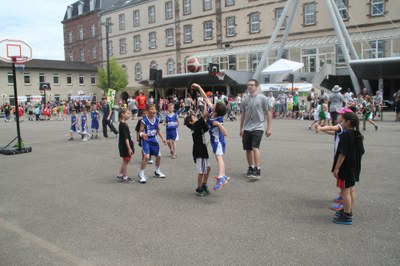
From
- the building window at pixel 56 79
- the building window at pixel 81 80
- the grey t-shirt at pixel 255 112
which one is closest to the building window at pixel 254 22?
the building window at pixel 81 80

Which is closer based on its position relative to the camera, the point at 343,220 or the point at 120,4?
the point at 343,220

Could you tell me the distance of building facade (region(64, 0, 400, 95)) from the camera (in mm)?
32438

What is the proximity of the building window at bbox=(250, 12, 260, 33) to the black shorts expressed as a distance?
35743 millimetres

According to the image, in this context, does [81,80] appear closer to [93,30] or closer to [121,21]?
[93,30]

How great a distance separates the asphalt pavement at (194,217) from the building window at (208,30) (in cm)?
3814

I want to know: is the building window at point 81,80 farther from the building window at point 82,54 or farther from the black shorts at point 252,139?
the black shorts at point 252,139

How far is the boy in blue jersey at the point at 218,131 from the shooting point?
6.27 metres

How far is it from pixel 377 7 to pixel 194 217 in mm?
34052

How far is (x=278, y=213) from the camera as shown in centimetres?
544

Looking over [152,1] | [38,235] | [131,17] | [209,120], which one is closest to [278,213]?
[209,120]

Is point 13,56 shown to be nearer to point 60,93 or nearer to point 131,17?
point 131,17

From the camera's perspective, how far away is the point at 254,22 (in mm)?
41438

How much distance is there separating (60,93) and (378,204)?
61.0 m

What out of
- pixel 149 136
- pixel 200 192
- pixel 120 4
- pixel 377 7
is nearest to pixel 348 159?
pixel 200 192
